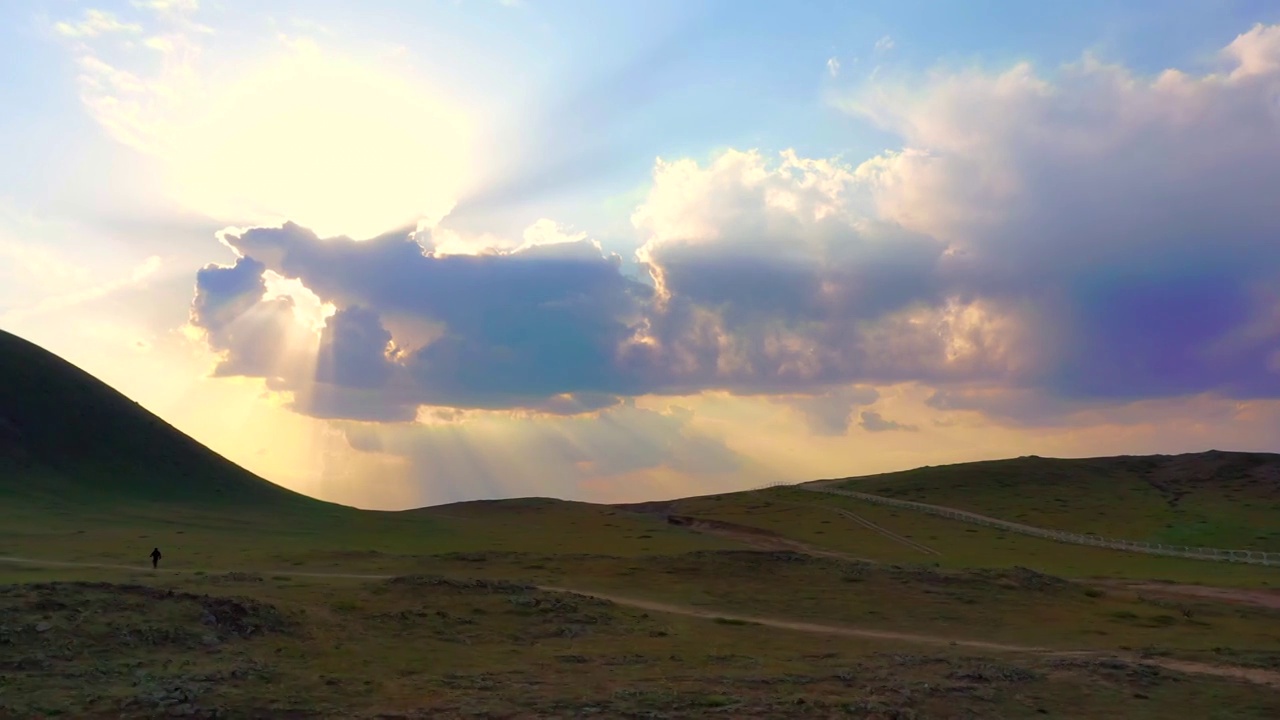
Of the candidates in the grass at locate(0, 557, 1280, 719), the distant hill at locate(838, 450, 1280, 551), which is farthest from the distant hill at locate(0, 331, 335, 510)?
the distant hill at locate(838, 450, 1280, 551)

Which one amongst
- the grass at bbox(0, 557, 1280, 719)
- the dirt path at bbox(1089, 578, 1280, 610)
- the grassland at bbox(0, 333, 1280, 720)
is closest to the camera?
the grass at bbox(0, 557, 1280, 719)

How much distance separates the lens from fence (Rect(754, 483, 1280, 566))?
65.8 meters

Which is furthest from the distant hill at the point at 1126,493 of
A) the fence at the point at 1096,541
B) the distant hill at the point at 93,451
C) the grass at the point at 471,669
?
the distant hill at the point at 93,451

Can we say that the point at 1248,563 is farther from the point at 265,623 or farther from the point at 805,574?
the point at 265,623

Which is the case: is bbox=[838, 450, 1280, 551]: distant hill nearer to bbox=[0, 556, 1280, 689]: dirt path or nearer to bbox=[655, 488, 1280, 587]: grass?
bbox=[655, 488, 1280, 587]: grass

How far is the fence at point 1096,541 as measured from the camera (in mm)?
65762

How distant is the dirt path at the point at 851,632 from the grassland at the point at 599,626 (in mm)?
172

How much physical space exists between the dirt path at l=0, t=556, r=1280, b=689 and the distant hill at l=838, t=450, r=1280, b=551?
184ft

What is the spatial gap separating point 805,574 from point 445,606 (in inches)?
831

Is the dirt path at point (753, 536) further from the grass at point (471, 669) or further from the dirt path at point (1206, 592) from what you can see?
the grass at point (471, 669)

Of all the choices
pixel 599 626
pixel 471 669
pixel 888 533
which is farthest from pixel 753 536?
pixel 471 669

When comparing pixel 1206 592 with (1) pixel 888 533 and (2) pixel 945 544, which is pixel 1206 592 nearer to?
(2) pixel 945 544

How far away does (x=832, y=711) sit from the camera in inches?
799

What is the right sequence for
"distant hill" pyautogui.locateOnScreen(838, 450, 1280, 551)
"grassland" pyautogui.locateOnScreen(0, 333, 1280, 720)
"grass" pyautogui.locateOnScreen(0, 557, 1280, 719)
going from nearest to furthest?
"grass" pyautogui.locateOnScreen(0, 557, 1280, 719)
"grassland" pyautogui.locateOnScreen(0, 333, 1280, 720)
"distant hill" pyautogui.locateOnScreen(838, 450, 1280, 551)
